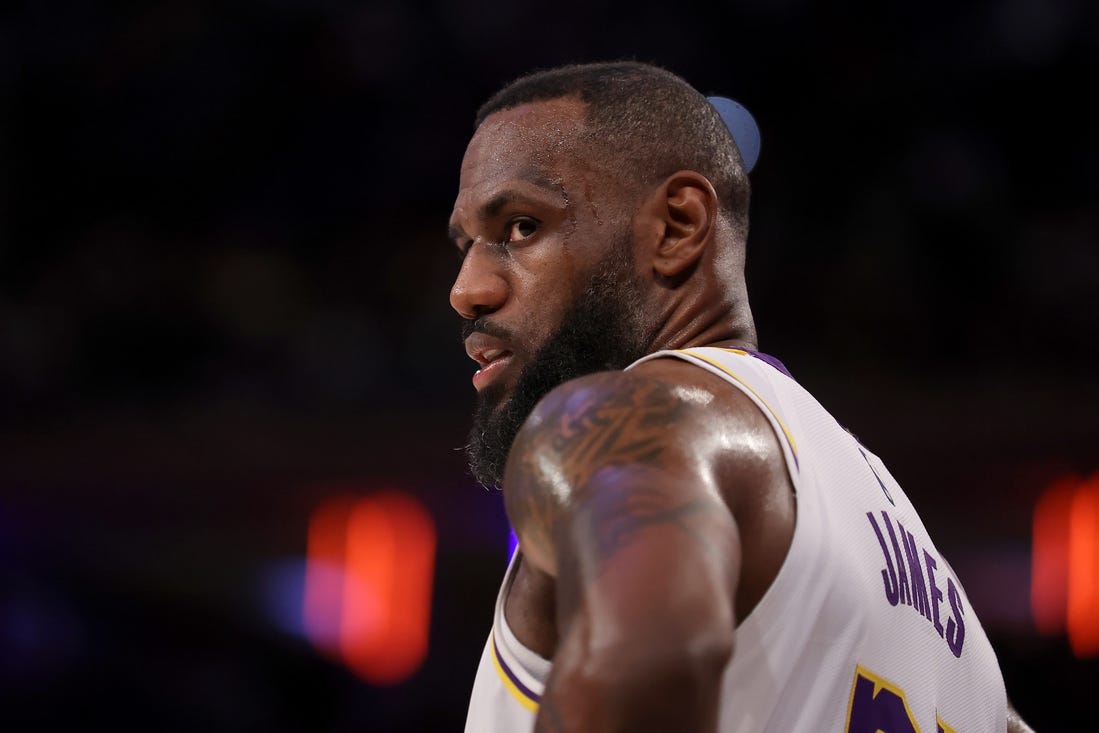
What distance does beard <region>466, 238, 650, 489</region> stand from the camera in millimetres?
1707

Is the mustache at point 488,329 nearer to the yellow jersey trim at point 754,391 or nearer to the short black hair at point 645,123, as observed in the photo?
the short black hair at point 645,123

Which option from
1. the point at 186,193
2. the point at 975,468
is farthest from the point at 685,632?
the point at 186,193

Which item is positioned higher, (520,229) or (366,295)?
(520,229)

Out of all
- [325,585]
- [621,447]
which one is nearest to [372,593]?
[325,585]

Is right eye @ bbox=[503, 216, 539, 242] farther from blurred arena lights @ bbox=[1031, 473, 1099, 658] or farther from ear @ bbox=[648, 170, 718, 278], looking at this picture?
blurred arena lights @ bbox=[1031, 473, 1099, 658]

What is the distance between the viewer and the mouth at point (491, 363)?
175 centimetres

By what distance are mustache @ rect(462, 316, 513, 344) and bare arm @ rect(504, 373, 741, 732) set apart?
0.67m

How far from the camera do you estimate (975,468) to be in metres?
5.07

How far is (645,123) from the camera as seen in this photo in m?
1.83

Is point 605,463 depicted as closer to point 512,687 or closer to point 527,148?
point 512,687

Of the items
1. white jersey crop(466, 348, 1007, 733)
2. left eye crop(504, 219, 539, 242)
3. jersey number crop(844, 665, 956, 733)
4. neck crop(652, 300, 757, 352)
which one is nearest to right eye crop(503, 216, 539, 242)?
left eye crop(504, 219, 539, 242)

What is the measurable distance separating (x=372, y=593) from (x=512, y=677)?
159 inches

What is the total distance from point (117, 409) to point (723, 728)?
4.89m

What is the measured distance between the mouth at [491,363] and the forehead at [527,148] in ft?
0.83
